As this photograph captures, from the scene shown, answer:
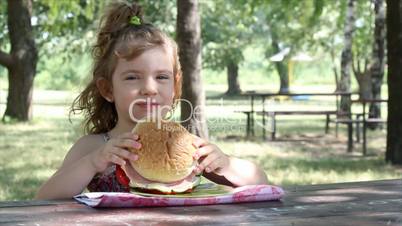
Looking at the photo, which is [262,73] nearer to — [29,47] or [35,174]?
[29,47]

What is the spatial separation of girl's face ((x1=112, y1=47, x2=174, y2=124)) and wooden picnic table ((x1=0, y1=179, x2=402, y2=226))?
1.70ft

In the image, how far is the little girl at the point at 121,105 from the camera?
1889mm

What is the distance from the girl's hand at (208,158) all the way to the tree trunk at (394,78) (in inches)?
235

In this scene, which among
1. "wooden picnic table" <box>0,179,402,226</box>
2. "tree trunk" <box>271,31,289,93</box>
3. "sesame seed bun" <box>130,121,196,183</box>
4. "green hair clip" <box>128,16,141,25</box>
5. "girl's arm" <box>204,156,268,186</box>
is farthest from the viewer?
"tree trunk" <box>271,31,289,93</box>

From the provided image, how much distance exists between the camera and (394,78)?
7625mm

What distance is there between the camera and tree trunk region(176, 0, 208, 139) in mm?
8305

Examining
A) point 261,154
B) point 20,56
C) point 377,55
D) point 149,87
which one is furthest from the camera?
point 20,56

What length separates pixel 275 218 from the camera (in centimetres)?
154

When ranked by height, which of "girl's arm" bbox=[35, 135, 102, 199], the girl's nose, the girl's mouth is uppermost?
the girl's nose

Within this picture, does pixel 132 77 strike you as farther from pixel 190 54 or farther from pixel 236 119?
pixel 236 119

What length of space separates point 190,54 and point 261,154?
6.52 ft

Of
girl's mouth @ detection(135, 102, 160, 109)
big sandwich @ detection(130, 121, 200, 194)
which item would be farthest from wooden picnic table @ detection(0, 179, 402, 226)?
girl's mouth @ detection(135, 102, 160, 109)

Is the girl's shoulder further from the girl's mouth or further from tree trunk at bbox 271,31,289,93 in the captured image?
tree trunk at bbox 271,31,289,93

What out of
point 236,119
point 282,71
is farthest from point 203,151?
point 282,71
